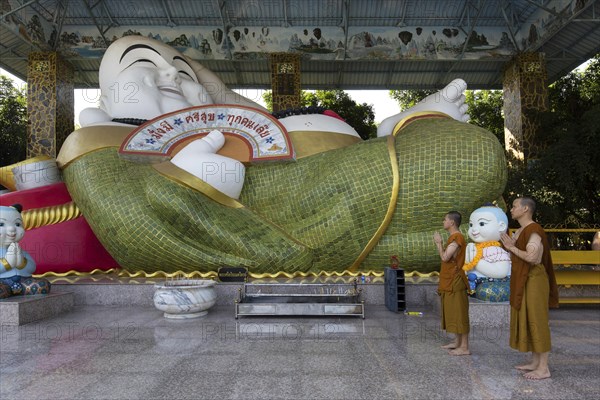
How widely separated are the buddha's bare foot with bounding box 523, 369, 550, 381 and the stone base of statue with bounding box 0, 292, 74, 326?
3.24 metres

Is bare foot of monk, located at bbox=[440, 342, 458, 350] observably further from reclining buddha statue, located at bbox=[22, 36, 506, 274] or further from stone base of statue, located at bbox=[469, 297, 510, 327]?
reclining buddha statue, located at bbox=[22, 36, 506, 274]

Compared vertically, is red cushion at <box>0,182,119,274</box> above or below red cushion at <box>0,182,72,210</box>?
below

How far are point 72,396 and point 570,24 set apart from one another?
1133 centimetres

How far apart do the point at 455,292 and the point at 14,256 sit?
3.27 m

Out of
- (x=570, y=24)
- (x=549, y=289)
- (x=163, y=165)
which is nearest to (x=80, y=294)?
(x=163, y=165)

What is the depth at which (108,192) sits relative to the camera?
452 cm

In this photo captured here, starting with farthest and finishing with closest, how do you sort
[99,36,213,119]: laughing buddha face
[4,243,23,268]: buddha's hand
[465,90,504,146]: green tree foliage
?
[465,90,504,146]: green tree foliage, [99,36,213,119]: laughing buddha face, [4,243,23,268]: buddha's hand

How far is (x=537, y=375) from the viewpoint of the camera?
2.23m

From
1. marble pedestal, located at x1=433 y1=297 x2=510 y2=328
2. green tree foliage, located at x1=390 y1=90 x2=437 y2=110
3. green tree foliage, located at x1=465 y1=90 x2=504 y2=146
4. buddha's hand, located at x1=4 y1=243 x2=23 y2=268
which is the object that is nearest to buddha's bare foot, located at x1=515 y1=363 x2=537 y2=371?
marble pedestal, located at x1=433 y1=297 x2=510 y2=328

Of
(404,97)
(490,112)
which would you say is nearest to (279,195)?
(490,112)

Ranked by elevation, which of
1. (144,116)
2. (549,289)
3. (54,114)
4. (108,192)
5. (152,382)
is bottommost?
(152,382)

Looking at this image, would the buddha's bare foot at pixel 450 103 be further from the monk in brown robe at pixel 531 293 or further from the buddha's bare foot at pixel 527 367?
the buddha's bare foot at pixel 527 367

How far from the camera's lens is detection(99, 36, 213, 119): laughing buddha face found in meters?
5.52

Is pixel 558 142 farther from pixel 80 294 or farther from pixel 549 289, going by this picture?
pixel 80 294
